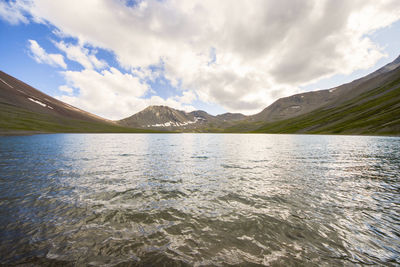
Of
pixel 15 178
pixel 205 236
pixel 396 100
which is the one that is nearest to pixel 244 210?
pixel 205 236

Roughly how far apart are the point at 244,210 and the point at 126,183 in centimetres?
1372

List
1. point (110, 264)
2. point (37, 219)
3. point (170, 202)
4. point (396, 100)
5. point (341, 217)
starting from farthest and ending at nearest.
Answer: point (396, 100)
point (170, 202)
point (341, 217)
point (37, 219)
point (110, 264)

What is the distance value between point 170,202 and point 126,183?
7877 mm

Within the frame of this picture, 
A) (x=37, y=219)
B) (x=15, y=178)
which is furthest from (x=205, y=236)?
(x=15, y=178)

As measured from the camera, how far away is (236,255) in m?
8.33

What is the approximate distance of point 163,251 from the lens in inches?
334

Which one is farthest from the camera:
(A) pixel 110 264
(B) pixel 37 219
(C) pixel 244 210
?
(C) pixel 244 210

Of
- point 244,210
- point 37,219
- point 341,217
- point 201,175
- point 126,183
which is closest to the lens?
point 37,219

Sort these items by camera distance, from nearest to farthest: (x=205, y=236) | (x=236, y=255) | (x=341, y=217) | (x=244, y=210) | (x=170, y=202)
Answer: (x=236, y=255) → (x=205, y=236) → (x=341, y=217) → (x=244, y=210) → (x=170, y=202)

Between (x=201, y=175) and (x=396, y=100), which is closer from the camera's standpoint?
(x=201, y=175)

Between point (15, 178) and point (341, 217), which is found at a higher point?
point (341, 217)

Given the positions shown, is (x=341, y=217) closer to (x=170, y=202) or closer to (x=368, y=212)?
(x=368, y=212)

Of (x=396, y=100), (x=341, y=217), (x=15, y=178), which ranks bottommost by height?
(x=15, y=178)

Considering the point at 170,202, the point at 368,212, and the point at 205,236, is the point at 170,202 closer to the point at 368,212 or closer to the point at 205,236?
the point at 205,236
